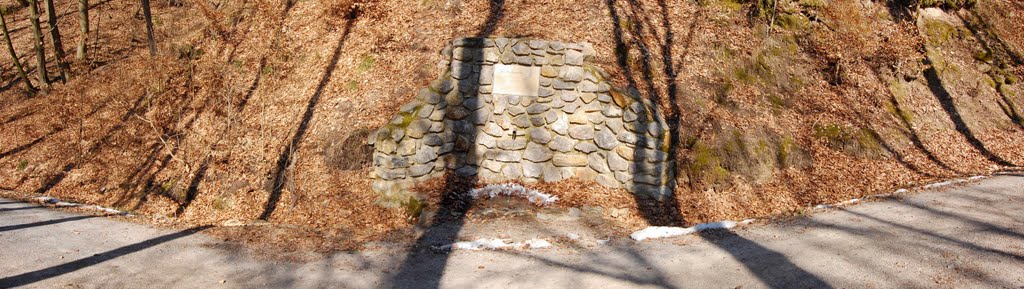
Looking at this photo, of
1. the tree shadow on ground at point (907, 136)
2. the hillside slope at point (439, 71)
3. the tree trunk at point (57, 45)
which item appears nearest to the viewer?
the hillside slope at point (439, 71)

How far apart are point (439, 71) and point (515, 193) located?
117 inches

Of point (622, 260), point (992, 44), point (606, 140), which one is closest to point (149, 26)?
point (606, 140)

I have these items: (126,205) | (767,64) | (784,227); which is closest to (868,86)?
(767,64)

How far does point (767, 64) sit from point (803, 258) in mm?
7417

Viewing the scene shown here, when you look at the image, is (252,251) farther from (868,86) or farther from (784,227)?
(868,86)

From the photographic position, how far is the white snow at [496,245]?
8.31 m

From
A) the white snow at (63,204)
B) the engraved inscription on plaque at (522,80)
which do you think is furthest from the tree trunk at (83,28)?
the engraved inscription on plaque at (522,80)

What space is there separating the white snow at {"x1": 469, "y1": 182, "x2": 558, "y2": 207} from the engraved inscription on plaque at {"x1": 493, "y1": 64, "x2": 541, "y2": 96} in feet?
6.16

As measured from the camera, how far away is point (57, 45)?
16.0m

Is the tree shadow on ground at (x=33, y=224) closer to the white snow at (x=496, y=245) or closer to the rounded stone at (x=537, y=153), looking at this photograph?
the white snow at (x=496, y=245)

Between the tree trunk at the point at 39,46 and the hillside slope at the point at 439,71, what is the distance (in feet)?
1.09

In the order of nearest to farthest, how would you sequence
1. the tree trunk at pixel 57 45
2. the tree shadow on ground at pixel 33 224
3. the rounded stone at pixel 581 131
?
the tree shadow on ground at pixel 33 224 → the rounded stone at pixel 581 131 → the tree trunk at pixel 57 45

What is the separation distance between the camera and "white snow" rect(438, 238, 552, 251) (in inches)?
327

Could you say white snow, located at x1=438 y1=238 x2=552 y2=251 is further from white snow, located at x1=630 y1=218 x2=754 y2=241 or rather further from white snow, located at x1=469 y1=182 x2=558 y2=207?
white snow, located at x1=469 y1=182 x2=558 y2=207
